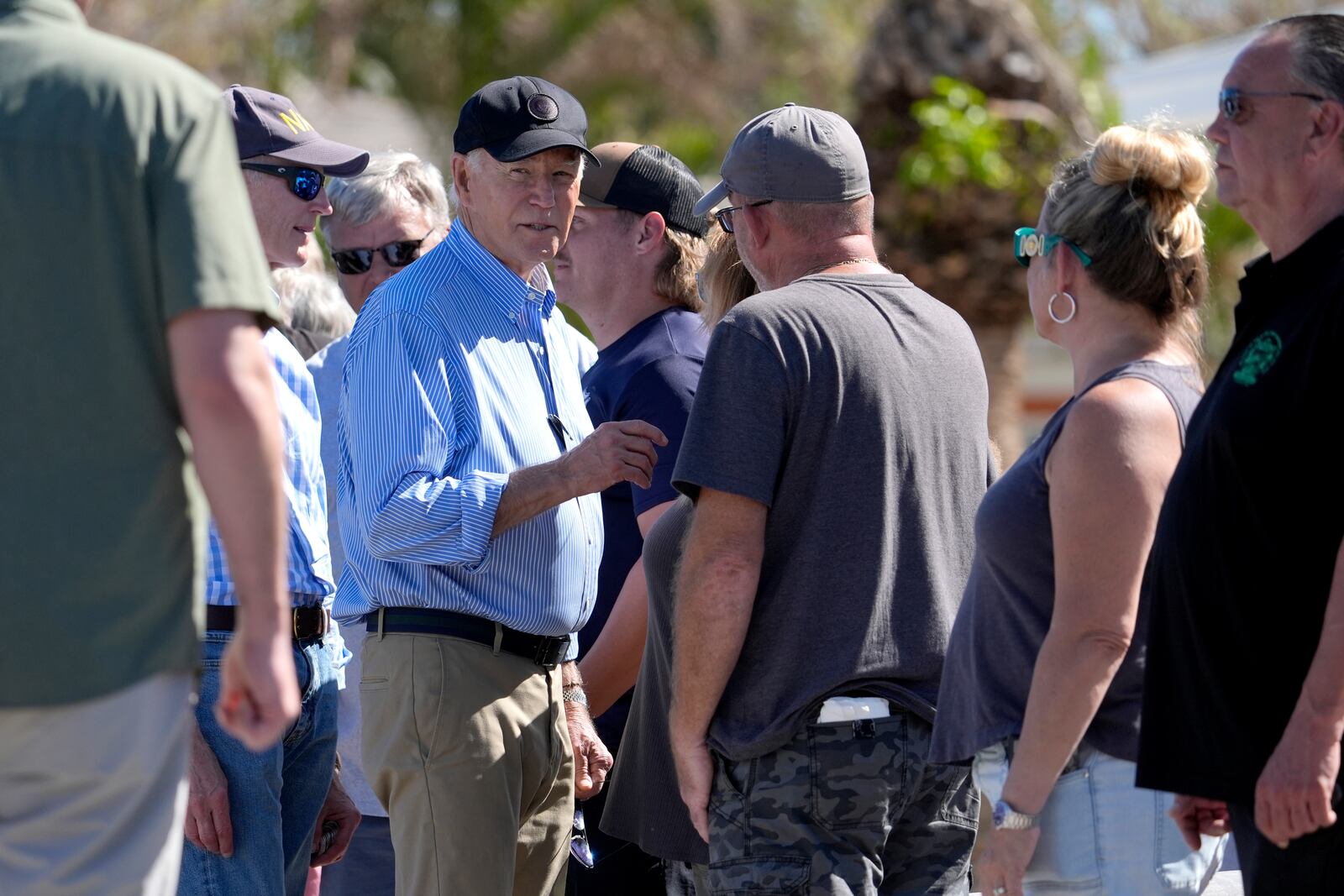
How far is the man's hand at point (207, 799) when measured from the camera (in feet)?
10.1

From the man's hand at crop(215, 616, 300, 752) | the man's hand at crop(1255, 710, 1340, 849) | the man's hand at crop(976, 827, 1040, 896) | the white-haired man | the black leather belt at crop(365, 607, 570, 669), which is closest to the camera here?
the man's hand at crop(215, 616, 300, 752)

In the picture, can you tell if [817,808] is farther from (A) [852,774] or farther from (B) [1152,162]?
(B) [1152,162]

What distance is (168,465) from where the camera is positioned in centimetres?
210

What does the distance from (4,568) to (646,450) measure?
1394 millimetres

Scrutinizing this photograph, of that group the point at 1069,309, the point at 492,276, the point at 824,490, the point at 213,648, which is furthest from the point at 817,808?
the point at 492,276

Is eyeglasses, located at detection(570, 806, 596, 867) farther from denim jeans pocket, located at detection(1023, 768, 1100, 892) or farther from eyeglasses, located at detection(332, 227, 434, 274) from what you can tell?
eyeglasses, located at detection(332, 227, 434, 274)

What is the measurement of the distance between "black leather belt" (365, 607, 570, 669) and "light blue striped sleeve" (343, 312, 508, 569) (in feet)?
0.43

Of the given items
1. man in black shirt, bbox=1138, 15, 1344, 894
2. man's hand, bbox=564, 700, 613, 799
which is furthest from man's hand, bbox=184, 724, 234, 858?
man in black shirt, bbox=1138, 15, 1344, 894

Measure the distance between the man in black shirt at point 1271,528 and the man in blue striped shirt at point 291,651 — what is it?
1747 mm

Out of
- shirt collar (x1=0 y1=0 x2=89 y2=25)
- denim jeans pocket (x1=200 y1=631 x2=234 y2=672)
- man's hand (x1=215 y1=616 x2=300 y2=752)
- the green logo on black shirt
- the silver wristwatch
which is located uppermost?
shirt collar (x1=0 y1=0 x2=89 y2=25)

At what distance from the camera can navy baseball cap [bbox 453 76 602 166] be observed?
3.51 meters

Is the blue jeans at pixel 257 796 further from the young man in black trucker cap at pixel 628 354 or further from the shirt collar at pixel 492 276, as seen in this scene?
the shirt collar at pixel 492 276

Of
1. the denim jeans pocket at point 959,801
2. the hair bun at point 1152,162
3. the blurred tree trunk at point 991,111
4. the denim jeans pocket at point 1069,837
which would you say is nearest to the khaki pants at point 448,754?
the denim jeans pocket at point 959,801

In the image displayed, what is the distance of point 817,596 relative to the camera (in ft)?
9.52
